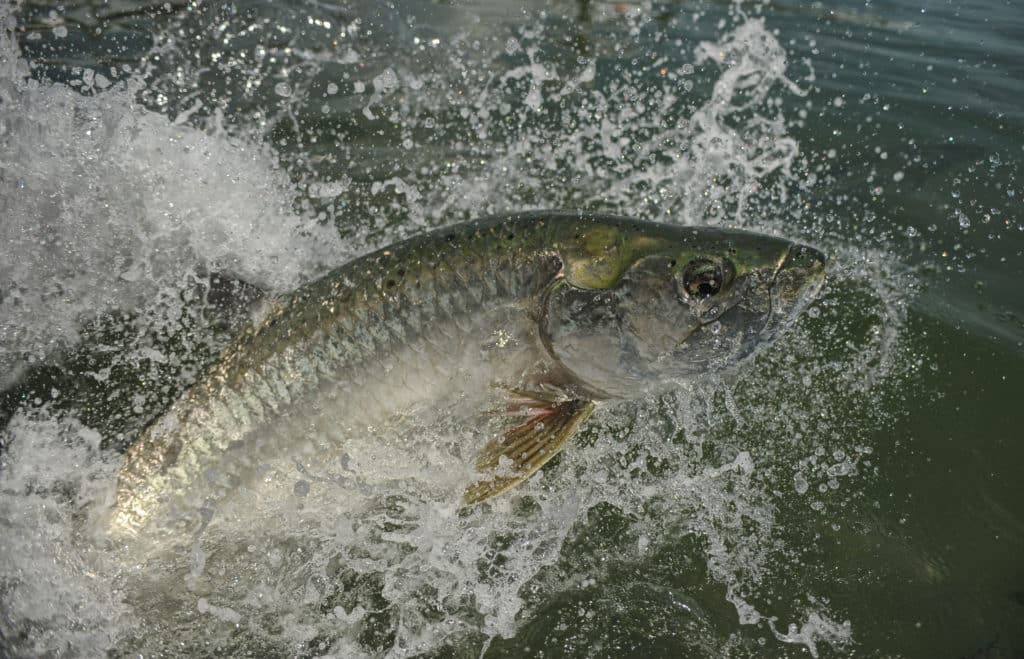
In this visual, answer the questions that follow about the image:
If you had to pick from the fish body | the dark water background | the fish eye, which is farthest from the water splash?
the fish eye

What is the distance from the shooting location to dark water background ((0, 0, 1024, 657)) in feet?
10.1

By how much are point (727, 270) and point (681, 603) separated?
57.3 inches

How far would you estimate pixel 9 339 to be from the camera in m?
4.02

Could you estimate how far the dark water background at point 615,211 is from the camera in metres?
3.08

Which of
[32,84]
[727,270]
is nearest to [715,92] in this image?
[727,270]

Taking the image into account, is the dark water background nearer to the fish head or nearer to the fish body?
the fish body

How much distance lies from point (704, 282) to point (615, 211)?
256 centimetres

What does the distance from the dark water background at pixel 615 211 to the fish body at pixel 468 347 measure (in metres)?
0.46

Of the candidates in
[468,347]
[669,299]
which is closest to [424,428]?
[468,347]

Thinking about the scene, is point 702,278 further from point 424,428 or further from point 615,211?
point 615,211

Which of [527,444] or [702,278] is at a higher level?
[702,278]

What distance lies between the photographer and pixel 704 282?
2699mm

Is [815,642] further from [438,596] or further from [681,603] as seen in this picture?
[438,596]

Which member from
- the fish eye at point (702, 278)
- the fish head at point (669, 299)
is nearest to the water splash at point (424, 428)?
the fish head at point (669, 299)
